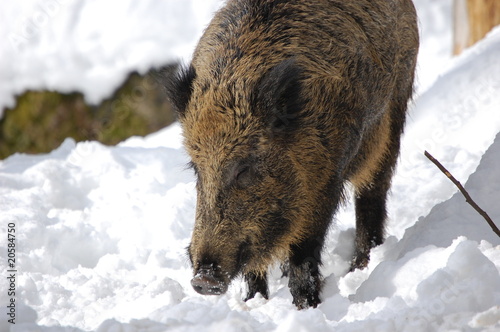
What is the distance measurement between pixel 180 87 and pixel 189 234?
5.51 feet

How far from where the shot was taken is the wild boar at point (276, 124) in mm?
3422

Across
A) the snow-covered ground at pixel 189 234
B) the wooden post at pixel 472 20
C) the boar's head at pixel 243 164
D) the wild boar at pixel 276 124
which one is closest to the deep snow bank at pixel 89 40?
the snow-covered ground at pixel 189 234

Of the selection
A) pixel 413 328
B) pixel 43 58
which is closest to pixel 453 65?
pixel 413 328

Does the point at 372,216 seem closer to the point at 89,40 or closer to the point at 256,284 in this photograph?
the point at 256,284

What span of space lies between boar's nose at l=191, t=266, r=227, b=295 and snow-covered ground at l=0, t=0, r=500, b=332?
0.14 meters

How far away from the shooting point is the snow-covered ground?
A: 2.77 m

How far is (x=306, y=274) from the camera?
12.4ft

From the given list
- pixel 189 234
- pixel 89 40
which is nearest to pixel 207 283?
pixel 189 234

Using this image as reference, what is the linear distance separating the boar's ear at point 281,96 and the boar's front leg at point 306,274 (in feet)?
2.44

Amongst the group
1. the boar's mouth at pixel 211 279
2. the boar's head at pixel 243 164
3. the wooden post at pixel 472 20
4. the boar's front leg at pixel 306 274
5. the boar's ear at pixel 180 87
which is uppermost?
the boar's ear at pixel 180 87

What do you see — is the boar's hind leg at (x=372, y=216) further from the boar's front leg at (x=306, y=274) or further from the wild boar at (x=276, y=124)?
the boar's front leg at (x=306, y=274)

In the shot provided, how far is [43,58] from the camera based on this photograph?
969cm

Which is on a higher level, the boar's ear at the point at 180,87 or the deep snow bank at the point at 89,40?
the boar's ear at the point at 180,87

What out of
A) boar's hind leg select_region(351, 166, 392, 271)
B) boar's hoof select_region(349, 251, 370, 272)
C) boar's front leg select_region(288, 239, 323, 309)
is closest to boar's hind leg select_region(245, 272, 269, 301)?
boar's front leg select_region(288, 239, 323, 309)
